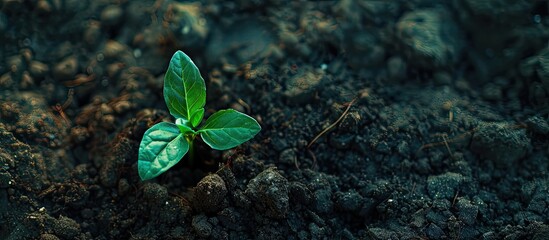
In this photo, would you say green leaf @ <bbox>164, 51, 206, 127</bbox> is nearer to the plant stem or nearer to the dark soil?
the plant stem

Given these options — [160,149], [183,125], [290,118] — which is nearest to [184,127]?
[183,125]

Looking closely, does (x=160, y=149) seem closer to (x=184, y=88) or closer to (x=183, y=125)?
(x=183, y=125)

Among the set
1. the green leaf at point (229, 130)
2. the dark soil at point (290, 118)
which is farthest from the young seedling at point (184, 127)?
the dark soil at point (290, 118)

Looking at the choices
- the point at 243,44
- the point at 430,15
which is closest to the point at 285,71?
the point at 243,44

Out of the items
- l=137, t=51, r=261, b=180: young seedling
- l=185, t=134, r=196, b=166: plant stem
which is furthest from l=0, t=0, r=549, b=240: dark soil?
l=137, t=51, r=261, b=180: young seedling

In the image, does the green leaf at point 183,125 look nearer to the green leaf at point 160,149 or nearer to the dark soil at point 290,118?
the green leaf at point 160,149

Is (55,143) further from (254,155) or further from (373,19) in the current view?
(373,19)
